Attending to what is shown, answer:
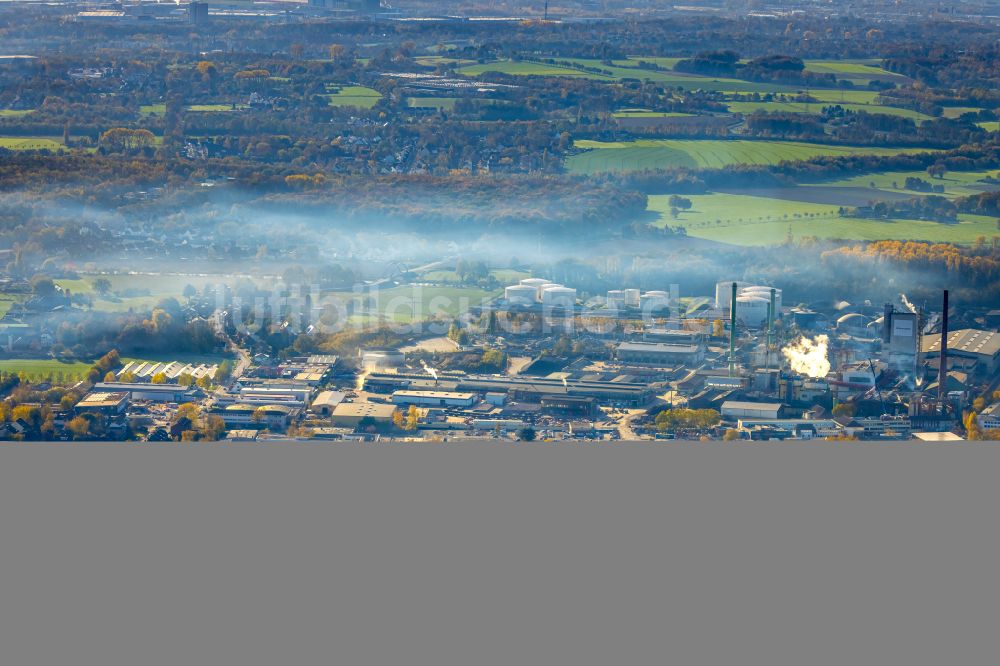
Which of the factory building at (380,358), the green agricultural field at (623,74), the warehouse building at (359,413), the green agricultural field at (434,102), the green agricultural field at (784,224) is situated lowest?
the warehouse building at (359,413)

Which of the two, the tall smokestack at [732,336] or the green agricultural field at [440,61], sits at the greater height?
the green agricultural field at [440,61]

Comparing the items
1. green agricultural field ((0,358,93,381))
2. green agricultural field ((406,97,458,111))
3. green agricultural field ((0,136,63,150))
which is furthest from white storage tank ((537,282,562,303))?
green agricultural field ((0,136,63,150))

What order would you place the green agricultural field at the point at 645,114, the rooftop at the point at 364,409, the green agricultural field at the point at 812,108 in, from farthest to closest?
1. the green agricultural field at the point at 645,114
2. the green agricultural field at the point at 812,108
3. the rooftop at the point at 364,409

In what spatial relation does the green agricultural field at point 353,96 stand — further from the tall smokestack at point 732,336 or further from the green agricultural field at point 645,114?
the tall smokestack at point 732,336

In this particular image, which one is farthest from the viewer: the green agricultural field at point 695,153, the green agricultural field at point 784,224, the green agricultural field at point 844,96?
the green agricultural field at point 844,96

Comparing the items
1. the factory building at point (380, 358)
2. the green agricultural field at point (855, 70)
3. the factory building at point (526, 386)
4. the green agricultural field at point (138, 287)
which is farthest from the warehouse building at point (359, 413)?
the green agricultural field at point (855, 70)

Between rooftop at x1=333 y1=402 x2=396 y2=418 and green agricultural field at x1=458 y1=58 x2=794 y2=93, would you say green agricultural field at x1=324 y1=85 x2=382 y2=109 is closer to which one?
green agricultural field at x1=458 y1=58 x2=794 y2=93
